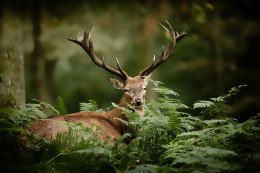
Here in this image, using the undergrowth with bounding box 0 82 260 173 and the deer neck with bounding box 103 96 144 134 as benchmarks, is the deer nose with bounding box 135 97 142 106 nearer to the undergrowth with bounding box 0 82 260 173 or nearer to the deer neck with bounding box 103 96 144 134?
the deer neck with bounding box 103 96 144 134

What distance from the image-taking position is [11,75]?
6703 mm

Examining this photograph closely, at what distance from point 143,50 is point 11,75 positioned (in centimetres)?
759

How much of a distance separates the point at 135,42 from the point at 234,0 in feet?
15.1

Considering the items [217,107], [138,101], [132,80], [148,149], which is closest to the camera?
[148,149]

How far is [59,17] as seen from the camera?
13.5 meters

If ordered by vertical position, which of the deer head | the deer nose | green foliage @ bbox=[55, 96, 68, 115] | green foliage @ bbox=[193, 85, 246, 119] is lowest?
green foliage @ bbox=[193, 85, 246, 119]

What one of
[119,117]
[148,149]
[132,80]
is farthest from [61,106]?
[148,149]

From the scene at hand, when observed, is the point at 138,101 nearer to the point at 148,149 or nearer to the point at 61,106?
the point at 61,106

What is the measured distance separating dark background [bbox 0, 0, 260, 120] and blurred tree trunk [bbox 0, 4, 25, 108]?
171 inches

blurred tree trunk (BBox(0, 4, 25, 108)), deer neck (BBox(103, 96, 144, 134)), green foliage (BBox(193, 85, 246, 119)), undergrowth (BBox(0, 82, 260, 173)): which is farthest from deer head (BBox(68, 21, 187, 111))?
undergrowth (BBox(0, 82, 260, 173))

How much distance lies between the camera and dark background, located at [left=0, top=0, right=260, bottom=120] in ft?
45.3

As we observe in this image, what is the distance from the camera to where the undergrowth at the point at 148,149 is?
421 centimetres

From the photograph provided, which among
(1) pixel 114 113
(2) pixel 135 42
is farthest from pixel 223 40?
(1) pixel 114 113

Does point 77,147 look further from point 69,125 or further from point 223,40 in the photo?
point 223,40
